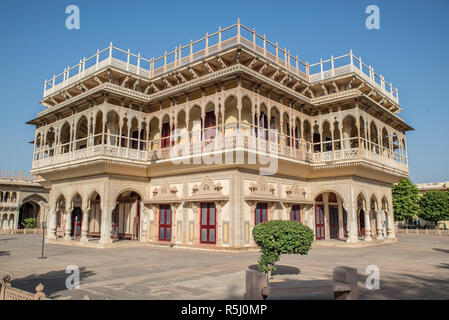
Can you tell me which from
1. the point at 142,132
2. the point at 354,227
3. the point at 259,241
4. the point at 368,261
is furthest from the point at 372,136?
the point at 259,241

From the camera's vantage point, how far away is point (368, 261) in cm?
1380

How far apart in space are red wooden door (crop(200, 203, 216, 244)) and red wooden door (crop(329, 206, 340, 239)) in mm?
10229

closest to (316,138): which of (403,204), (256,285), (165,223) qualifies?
(165,223)

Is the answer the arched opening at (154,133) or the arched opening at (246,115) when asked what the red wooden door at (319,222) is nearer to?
the arched opening at (246,115)

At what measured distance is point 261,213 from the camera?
19438 millimetres

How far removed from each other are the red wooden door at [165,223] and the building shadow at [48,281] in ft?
32.6

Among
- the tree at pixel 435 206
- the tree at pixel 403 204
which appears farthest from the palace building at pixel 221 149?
the tree at pixel 435 206

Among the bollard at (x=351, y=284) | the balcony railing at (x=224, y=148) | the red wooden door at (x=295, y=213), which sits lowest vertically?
the bollard at (x=351, y=284)

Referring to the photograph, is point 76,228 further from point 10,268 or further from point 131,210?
point 10,268

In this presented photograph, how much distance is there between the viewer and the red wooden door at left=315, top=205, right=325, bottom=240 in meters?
23.7

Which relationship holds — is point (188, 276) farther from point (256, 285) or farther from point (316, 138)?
point (316, 138)

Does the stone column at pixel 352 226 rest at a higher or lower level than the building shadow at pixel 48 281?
higher

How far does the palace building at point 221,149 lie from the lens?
18594 mm

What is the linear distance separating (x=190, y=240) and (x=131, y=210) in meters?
6.63
